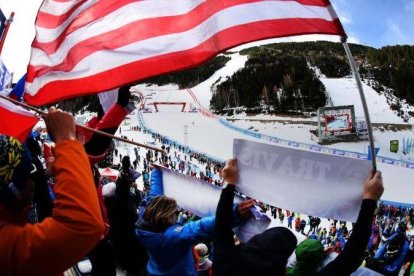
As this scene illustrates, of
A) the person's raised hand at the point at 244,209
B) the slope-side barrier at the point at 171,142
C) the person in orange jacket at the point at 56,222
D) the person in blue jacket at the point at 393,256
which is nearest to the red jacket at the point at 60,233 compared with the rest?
the person in orange jacket at the point at 56,222

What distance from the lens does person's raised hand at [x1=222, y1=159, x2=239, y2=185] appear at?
210cm

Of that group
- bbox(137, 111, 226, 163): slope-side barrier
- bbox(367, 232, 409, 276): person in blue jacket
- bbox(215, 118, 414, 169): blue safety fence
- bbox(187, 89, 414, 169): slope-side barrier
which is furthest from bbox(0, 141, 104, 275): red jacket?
bbox(137, 111, 226, 163): slope-side barrier

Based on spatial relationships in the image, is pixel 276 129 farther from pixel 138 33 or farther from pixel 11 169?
pixel 11 169

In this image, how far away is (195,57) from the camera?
8.07 feet

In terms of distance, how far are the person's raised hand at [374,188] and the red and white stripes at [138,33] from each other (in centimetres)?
84

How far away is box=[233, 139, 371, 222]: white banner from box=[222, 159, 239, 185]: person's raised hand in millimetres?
26

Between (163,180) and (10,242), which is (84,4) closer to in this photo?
(163,180)

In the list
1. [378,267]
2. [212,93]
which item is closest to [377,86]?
[212,93]

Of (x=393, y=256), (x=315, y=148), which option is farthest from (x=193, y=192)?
(x=315, y=148)

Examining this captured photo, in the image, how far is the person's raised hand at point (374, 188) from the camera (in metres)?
1.74

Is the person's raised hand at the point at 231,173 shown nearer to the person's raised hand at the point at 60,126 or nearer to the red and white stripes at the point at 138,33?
the red and white stripes at the point at 138,33

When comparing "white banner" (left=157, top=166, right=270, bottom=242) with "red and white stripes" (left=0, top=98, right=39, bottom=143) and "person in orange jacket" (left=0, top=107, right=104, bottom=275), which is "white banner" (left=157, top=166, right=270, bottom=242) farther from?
"person in orange jacket" (left=0, top=107, right=104, bottom=275)

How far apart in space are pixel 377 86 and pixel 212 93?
27.5 meters

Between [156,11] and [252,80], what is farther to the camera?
[252,80]
